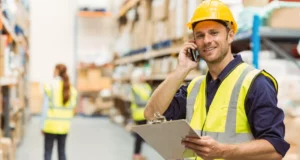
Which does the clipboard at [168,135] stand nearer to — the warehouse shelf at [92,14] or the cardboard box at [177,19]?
the cardboard box at [177,19]

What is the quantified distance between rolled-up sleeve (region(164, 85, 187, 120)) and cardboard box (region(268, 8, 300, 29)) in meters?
1.80

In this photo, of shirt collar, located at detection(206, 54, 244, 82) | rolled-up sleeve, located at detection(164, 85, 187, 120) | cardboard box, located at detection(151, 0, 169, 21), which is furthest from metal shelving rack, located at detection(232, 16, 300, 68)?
cardboard box, located at detection(151, 0, 169, 21)

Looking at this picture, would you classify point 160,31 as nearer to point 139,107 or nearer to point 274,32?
point 139,107

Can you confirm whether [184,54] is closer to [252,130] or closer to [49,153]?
[252,130]

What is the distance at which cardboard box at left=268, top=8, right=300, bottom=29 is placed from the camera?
4531mm

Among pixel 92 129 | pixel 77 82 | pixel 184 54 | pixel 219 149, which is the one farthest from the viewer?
pixel 77 82

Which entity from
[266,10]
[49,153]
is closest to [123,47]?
[49,153]

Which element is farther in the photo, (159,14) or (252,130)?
(159,14)

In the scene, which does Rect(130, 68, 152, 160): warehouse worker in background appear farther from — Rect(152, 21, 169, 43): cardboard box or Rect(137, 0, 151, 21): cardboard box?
Rect(137, 0, 151, 21): cardboard box

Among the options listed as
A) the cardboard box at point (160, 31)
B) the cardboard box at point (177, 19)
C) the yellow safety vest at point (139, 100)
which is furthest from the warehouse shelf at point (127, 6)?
the yellow safety vest at point (139, 100)

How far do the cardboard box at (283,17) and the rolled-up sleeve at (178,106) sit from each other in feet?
5.90

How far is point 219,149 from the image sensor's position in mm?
2371

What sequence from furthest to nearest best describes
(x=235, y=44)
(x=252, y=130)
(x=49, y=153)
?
(x=49, y=153)
(x=235, y=44)
(x=252, y=130)

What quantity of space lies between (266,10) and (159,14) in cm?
486
